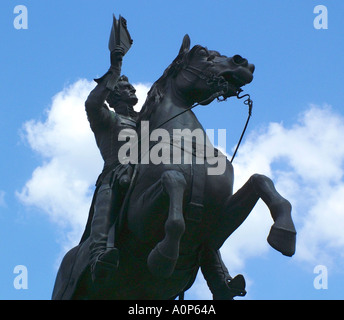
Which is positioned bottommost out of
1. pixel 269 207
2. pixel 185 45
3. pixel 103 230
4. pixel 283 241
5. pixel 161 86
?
pixel 283 241

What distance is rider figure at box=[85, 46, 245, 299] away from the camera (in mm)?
10422

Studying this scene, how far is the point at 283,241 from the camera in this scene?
9.26m

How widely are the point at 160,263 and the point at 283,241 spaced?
136cm

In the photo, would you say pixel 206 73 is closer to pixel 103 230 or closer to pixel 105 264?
pixel 103 230

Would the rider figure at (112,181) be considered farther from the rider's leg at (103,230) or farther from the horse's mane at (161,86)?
the horse's mane at (161,86)

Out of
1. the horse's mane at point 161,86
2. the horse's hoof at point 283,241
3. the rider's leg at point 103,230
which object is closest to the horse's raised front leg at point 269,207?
the horse's hoof at point 283,241

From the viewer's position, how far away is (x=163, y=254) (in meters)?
9.38

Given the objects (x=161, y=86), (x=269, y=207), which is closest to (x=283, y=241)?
(x=269, y=207)

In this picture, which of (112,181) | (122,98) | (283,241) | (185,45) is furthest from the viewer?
(122,98)

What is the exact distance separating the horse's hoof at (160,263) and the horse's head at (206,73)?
2.30 metres

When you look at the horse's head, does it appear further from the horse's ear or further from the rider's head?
the rider's head

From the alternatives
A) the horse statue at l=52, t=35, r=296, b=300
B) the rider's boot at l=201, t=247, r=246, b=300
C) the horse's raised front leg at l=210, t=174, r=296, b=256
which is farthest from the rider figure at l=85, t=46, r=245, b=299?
the horse's raised front leg at l=210, t=174, r=296, b=256

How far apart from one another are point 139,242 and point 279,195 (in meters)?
1.97
